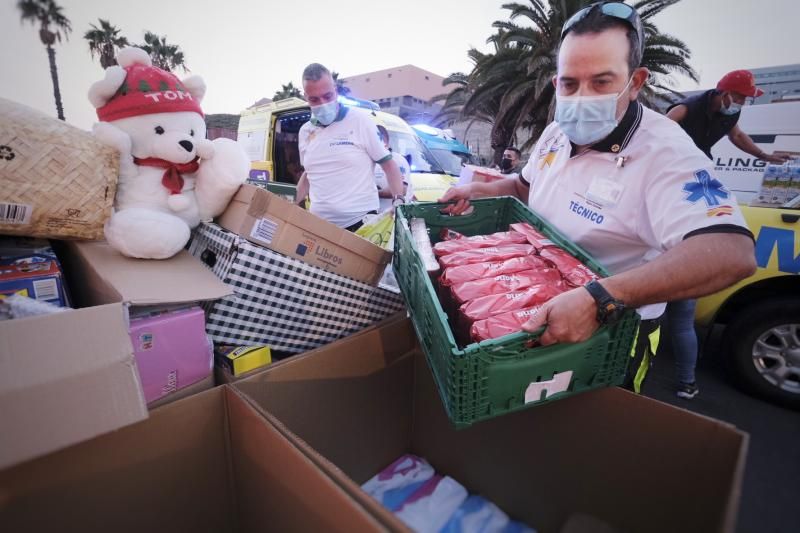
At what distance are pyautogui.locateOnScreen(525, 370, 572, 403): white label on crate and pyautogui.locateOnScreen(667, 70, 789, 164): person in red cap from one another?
2.75 metres

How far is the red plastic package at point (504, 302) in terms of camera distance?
112 cm

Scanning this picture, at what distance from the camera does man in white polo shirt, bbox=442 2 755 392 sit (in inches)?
38.0

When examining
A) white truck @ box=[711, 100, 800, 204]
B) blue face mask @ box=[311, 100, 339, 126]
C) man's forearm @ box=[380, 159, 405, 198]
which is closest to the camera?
blue face mask @ box=[311, 100, 339, 126]

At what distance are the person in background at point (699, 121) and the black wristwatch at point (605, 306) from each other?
204 cm

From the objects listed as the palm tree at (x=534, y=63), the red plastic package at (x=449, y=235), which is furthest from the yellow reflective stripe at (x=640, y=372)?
the palm tree at (x=534, y=63)

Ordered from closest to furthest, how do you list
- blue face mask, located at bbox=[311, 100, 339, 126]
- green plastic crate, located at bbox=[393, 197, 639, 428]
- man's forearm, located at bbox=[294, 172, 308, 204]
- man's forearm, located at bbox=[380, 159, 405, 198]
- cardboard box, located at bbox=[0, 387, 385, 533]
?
1. cardboard box, located at bbox=[0, 387, 385, 533]
2. green plastic crate, located at bbox=[393, 197, 639, 428]
3. blue face mask, located at bbox=[311, 100, 339, 126]
4. man's forearm, located at bbox=[380, 159, 405, 198]
5. man's forearm, located at bbox=[294, 172, 308, 204]

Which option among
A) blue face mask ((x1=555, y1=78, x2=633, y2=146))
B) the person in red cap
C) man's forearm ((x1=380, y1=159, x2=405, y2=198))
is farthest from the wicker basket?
the person in red cap

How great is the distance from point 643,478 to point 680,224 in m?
0.75

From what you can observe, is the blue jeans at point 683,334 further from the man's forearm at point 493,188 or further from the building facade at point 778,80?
the building facade at point 778,80

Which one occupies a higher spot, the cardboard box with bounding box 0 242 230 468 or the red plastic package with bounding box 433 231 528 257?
the red plastic package with bounding box 433 231 528 257

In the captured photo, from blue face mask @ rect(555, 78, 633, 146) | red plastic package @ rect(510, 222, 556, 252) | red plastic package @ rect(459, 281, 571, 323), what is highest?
blue face mask @ rect(555, 78, 633, 146)

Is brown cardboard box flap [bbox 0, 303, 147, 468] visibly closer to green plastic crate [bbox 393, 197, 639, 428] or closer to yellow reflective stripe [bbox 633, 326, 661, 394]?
green plastic crate [bbox 393, 197, 639, 428]

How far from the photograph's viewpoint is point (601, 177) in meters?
1.33

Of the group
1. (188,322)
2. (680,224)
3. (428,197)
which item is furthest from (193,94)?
(428,197)
